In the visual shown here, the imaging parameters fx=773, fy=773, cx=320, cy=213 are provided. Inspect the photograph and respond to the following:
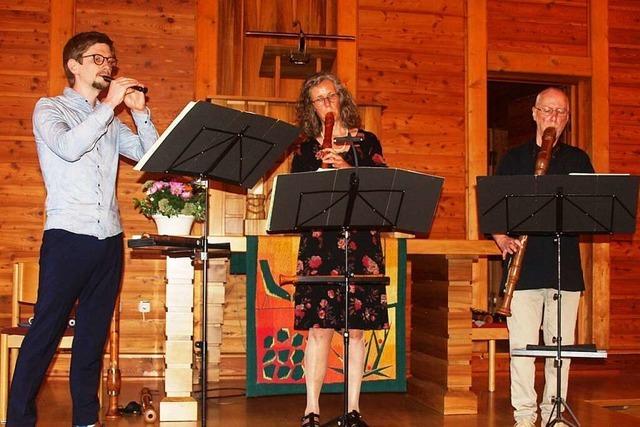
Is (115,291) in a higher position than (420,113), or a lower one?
lower

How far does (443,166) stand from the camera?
605 centimetres

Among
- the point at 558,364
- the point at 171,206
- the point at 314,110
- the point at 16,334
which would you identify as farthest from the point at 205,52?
the point at 558,364

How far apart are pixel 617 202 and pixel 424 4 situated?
10.8ft

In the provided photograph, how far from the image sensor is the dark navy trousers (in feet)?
9.53

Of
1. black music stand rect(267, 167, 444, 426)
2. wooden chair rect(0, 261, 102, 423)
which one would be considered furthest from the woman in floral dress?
wooden chair rect(0, 261, 102, 423)

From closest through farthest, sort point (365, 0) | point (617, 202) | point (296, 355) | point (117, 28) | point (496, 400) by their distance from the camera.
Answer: point (617, 202) < point (296, 355) < point (496, 400) < point (117, 28) < point (365, 0)

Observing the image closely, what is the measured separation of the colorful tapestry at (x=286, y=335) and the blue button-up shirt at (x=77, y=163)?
1.35 metres

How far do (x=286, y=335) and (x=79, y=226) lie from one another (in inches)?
68.6

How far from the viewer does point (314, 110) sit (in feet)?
11.9

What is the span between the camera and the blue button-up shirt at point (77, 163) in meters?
2.91

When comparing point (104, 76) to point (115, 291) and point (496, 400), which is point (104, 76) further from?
point (496, 400)

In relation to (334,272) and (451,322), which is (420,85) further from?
(334,272)

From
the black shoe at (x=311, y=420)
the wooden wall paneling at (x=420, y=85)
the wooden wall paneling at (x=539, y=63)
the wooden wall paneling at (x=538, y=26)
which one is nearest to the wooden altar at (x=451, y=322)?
the black shoe at (x=311, y=420)

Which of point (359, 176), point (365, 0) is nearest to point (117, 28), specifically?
point (365, 0)
